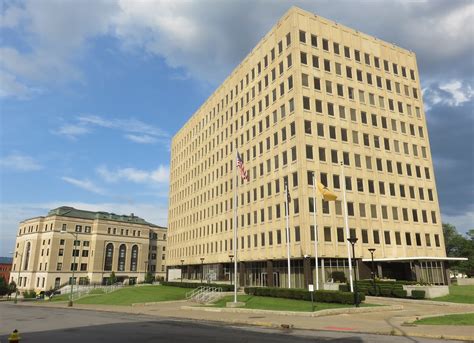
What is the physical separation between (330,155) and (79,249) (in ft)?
325

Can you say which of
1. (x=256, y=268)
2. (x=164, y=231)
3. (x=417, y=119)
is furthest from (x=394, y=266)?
(x=164, y=231)

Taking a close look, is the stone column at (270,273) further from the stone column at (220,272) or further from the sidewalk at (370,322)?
the sidewalk at (370,322)

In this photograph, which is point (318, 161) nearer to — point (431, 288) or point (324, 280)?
point (324, 280)

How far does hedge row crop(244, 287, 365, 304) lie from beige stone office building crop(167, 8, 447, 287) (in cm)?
702

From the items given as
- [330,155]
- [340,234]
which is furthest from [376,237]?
[330,155]

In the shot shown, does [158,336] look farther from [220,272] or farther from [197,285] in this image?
[220,272]

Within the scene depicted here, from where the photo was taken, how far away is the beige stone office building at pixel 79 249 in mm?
117875

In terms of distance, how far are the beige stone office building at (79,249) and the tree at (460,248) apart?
89.1 meters

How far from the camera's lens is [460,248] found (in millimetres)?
105875

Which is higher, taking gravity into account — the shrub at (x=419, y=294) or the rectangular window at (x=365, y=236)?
the rectangular window at (x=365, y=236)

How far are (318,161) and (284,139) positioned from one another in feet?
20.2

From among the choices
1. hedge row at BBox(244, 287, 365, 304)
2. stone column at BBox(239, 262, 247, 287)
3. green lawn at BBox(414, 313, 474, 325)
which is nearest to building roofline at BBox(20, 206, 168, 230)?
stone column at BBox(239, 262, 247, 287)

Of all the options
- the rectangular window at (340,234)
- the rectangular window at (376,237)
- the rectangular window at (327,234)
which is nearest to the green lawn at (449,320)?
the rectangular window at (327,234)

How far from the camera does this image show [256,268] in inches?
2275
